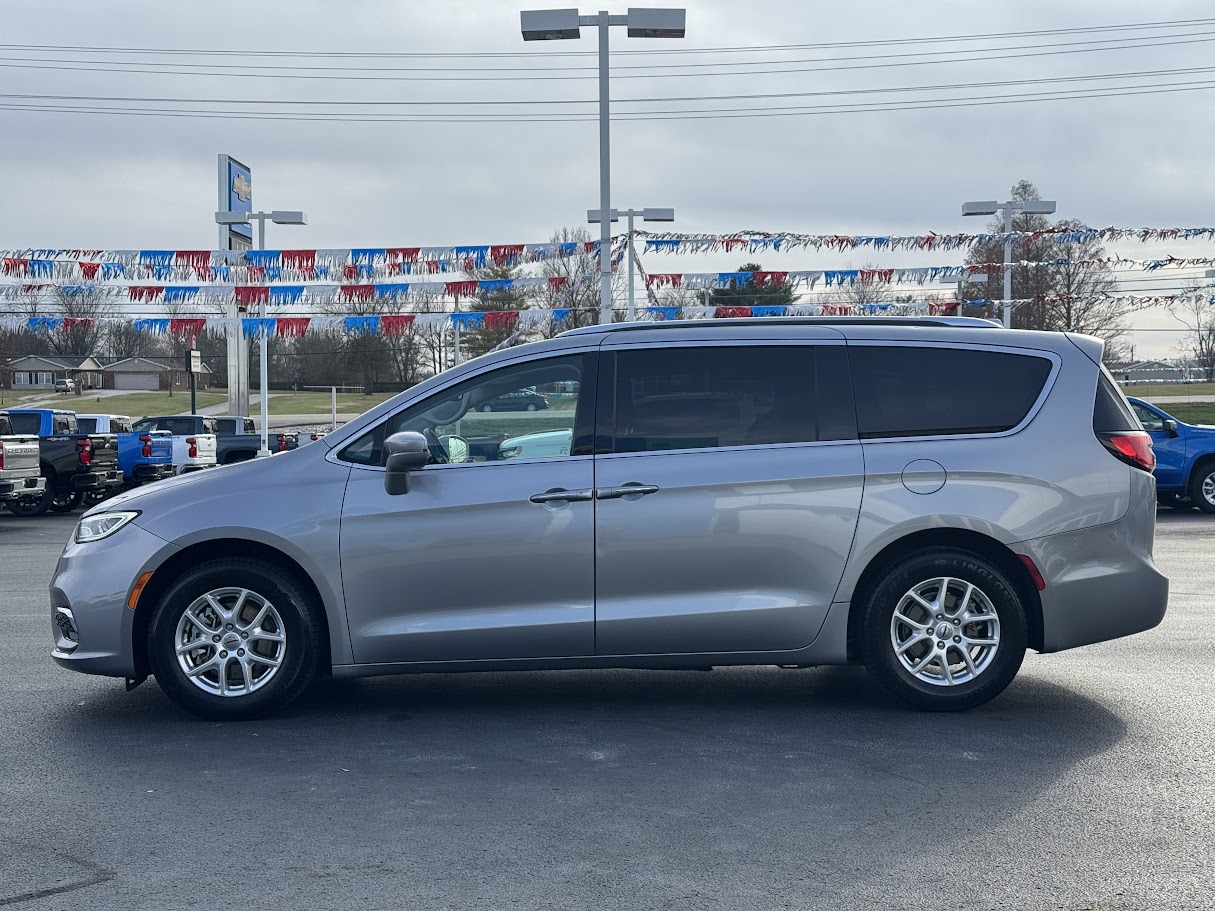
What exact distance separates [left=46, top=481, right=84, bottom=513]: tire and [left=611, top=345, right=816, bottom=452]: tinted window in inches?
710

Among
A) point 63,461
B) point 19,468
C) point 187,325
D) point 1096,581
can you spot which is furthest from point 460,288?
point 1096,581

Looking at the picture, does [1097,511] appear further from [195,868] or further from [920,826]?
[195,868]

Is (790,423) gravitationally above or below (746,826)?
above

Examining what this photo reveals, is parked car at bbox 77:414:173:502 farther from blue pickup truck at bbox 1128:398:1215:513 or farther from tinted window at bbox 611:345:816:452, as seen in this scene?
tinted window at bbox 611:345:816:452

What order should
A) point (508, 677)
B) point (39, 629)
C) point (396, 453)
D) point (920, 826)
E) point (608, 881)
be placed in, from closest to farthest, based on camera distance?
point (608, 881) < point (920, 826) < point (396, 453) < point (508, 677) < point (39, 629)

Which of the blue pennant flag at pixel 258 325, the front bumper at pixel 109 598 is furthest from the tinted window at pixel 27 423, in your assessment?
the front bumper at pixel 109 598

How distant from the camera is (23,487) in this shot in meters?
19.0

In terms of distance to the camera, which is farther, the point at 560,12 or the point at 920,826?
the point at 560,12

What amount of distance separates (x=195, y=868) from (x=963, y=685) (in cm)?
368

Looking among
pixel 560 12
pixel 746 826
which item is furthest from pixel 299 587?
pixel 560 12

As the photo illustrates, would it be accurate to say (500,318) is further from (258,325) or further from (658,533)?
(658,533)

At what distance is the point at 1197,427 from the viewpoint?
61.5ft

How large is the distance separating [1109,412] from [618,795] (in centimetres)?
320

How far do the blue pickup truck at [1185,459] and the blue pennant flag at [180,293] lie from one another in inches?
668
